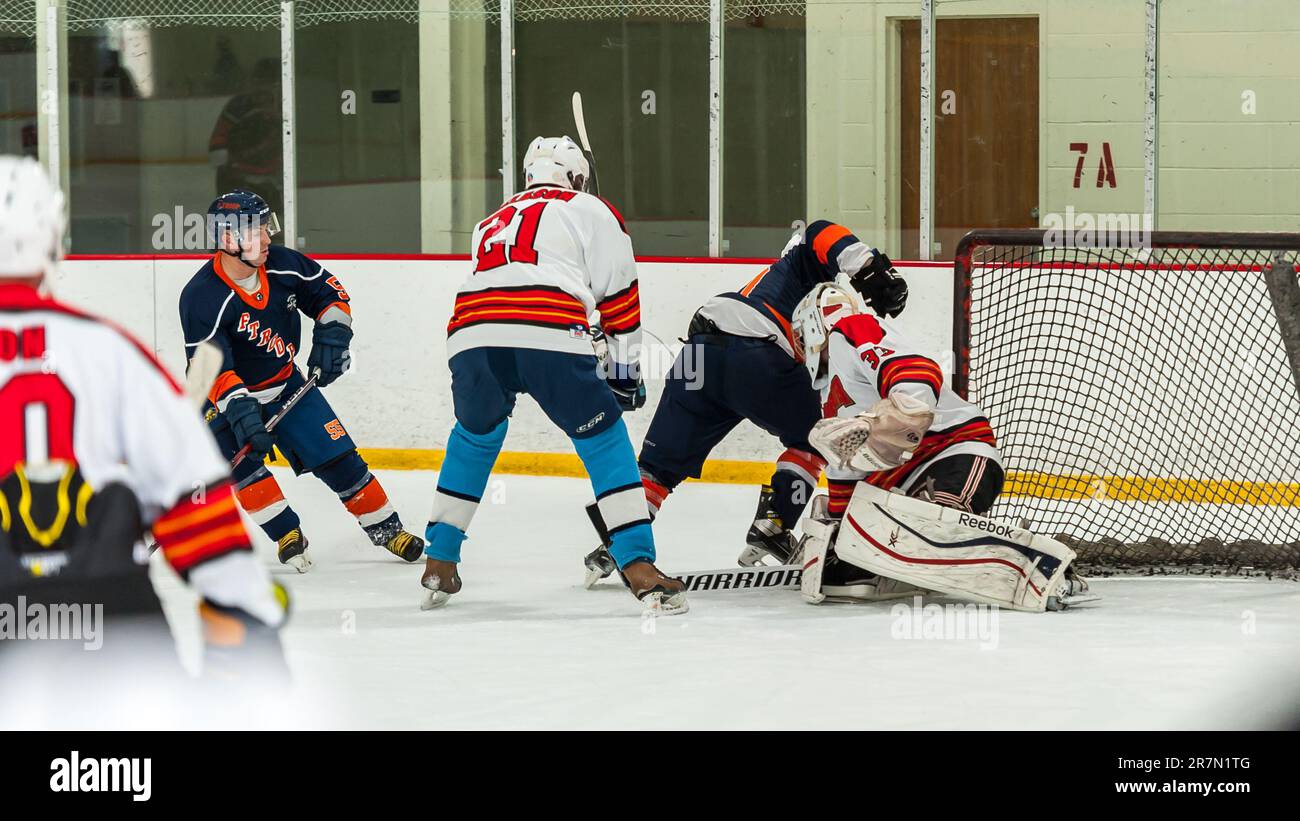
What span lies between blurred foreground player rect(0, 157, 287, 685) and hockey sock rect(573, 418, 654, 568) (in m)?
2.17

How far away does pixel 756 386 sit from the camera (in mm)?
4188

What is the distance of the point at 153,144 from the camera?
730 centimetres

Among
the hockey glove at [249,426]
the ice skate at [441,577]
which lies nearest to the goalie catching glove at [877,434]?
the ice skate at [441,577]

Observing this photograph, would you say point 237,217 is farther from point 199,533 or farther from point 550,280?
point 199,533

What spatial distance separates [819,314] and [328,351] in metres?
1.48

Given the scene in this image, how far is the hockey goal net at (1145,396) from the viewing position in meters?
4.97

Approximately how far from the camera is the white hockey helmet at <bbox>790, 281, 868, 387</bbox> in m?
3.80

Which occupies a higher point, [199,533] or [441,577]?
[199,533]

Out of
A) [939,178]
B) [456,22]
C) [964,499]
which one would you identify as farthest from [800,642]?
[456,22]

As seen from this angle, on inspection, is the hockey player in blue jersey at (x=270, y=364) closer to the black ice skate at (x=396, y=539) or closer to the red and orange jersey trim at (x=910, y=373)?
the black ice skate at (x=396, y=539)

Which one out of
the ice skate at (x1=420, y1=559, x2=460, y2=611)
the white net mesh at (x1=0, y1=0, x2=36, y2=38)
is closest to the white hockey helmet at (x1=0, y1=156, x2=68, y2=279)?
Answer: the ice skate at (x1=420, y1=559, x2=460, y2=611)

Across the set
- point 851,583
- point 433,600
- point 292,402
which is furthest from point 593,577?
point 292,402

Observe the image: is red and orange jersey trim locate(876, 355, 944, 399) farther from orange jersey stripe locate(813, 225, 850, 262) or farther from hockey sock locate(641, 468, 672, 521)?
hockey sock locate(641, 468, 672, 521)

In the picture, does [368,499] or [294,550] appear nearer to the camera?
[294,550]
